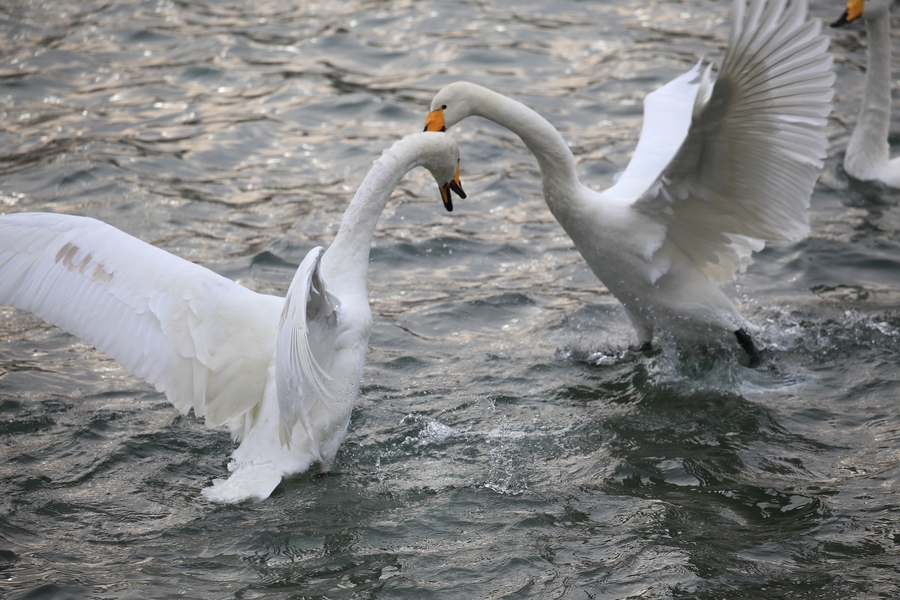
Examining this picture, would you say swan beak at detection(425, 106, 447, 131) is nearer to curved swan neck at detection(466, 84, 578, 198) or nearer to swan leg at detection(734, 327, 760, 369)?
curved swan neck at detection(466, 84, 578, 198)

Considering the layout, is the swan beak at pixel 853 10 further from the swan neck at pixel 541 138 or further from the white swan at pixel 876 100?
the swan neck at pixel 541 138

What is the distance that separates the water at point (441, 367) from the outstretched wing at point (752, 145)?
1023 millimetres

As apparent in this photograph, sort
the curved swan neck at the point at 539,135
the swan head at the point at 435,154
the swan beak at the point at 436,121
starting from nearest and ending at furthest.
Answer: the swan head at the point at 435,154 < the curved swan neck at the point at 539,135 < the swan beak at the point at 436,121

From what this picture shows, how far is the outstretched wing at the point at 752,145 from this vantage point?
5.38 meters

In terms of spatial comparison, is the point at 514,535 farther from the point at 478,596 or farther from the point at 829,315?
the point at 829,315

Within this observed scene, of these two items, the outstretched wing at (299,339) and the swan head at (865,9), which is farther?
the swan head at (865,9)

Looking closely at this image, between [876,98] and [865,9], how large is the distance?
82 cm

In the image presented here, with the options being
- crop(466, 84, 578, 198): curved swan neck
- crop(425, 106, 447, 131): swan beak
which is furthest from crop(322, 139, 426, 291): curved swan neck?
crop(466, 84, 578, 198): curved swan neck

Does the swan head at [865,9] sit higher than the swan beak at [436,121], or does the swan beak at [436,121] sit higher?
the swan head at [865,9]

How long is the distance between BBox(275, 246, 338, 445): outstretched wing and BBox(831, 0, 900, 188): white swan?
6.21 metres

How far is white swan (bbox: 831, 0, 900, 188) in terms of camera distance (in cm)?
929

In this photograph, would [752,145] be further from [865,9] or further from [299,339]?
[865,9]

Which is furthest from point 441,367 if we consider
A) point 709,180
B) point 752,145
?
point 752,145

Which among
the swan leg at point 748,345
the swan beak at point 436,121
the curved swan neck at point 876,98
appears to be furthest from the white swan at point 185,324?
the curved swan neck at point 876,98
